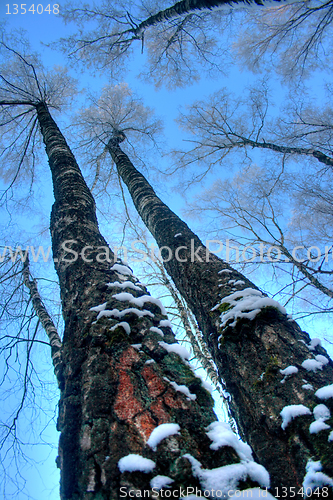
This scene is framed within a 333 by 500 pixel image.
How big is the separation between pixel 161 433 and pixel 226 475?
217 mm

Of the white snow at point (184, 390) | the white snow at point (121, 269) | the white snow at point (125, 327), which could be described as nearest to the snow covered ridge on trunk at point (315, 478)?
the white snow at point (184, 390)

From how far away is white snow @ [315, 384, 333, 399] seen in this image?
3.61 ft

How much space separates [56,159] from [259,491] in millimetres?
3189

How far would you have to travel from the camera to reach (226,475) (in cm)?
73

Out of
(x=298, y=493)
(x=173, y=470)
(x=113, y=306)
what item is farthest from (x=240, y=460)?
(x=113, y=306)

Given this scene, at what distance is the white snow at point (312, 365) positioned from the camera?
1.27 metres

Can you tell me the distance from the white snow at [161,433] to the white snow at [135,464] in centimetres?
5

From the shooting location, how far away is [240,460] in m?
0.79

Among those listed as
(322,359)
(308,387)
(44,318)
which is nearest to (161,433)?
(308,387)

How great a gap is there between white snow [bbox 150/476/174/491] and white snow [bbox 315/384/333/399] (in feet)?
2.54

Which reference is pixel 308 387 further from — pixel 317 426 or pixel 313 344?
pixel 313 344

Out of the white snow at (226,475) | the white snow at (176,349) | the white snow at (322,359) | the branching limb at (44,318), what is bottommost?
the white snow at (226,475)

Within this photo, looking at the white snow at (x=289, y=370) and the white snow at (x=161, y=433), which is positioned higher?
the white snow at (x=289, y=370)

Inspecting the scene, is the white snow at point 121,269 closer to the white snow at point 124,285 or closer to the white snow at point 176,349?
the white snow at point 124,285
